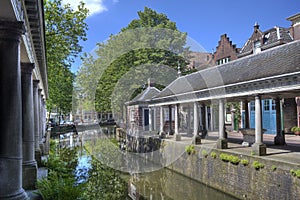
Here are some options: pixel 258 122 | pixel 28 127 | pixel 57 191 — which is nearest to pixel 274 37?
pixel 258 122

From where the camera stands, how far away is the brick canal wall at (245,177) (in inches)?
333

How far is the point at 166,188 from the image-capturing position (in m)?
12.7

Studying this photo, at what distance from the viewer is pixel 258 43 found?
23844mm

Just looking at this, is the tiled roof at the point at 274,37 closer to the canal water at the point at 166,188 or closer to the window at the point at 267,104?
the window at the point at 267,104

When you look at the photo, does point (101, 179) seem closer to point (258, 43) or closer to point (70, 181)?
point (70, 181)

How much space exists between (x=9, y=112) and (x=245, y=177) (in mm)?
8684

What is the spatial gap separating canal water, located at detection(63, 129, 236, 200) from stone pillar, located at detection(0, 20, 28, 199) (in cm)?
710

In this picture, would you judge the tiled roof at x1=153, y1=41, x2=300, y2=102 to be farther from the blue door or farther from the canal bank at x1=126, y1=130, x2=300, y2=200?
the blue door

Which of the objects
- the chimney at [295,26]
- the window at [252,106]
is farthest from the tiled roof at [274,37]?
the window at [252,106]

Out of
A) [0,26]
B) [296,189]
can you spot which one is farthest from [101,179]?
[0,26]

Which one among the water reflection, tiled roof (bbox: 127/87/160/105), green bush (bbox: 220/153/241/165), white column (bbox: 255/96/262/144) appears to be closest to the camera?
green bush (bbox: 220/153/241/165)

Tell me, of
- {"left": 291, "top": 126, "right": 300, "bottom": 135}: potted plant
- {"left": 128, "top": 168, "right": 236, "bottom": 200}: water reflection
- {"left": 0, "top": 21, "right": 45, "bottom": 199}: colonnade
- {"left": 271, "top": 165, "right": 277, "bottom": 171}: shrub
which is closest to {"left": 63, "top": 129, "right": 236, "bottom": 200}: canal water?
{"left": 128, "top": 168, "right": 236, "bottom": 200}: water reflection

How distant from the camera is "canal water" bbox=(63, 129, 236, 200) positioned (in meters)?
11.1

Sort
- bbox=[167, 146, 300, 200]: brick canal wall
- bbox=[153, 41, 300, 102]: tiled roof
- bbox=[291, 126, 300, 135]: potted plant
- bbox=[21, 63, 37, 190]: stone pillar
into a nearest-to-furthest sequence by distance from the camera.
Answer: bbox=[21, 63, 37, 190]: stone pillar → bbox=[167, 146, 300, 200]: brick canal wall → bbox=[153, 41, 300, 102]: tiled roof → bbox=[291, 126, 300, 135]: potted plant
